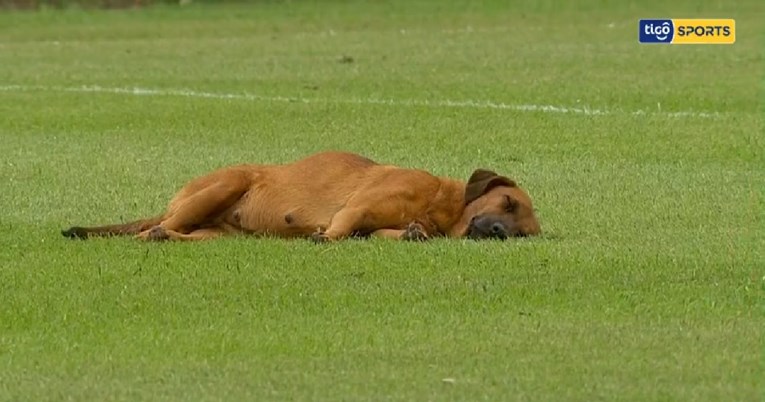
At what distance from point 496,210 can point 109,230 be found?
217cm

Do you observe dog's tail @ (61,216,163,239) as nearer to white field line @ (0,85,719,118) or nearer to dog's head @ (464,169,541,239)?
dog's head @ (464,169,541,239)

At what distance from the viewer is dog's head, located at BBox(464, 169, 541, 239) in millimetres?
11133

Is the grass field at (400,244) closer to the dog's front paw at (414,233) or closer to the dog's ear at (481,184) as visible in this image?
the dog's front paw at (414,233)

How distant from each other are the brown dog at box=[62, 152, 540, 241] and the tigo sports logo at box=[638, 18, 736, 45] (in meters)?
15.5

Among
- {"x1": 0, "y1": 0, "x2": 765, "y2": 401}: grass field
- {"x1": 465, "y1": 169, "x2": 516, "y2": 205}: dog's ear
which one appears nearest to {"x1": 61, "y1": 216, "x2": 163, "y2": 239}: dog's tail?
{"x1": 0, "y1": 0, "x2": 765, "y2": 401}: grass field

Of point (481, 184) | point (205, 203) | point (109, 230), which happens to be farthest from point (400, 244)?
point (109, 230)

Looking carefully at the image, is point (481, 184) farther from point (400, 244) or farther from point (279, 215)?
point (279, 215)

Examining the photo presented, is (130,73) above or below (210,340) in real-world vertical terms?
below

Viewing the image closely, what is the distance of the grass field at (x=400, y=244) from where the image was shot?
784cm

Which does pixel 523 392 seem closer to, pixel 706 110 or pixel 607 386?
pixel 607 386

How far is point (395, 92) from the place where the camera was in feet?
68.4

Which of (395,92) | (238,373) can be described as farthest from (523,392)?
(395,92)

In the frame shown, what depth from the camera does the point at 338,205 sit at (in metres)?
11.4

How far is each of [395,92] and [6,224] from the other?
914cm
